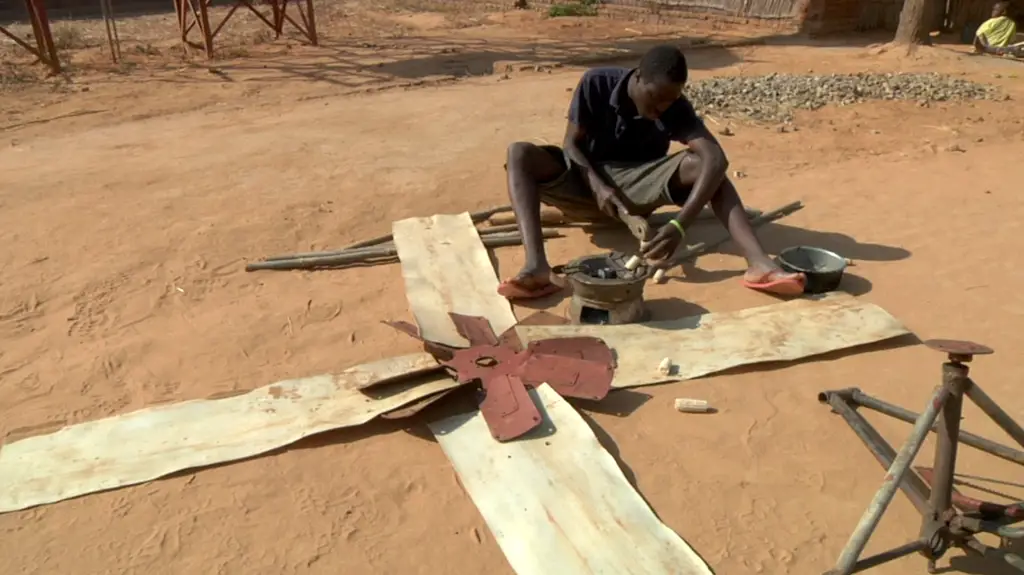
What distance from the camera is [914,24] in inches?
410

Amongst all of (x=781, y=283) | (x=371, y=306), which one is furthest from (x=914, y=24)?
(x=371, y=306)

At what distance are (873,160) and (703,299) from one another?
9.15 ft

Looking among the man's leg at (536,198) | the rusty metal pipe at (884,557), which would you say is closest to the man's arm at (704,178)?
the man's leg at (536,198)

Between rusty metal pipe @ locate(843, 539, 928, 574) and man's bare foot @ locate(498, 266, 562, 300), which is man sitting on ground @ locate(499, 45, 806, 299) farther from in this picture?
rusty metal pipe @ locate(843, 539, 928, 574)

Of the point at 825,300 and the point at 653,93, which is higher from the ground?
the point at 653,93

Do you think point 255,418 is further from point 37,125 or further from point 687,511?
point 37,125

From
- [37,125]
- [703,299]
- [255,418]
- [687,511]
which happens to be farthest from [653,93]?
[37,125]

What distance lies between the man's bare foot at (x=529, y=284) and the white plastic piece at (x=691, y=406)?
3.26 ft

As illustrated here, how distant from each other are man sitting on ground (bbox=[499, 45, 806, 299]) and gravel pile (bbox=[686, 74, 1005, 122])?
327 cm

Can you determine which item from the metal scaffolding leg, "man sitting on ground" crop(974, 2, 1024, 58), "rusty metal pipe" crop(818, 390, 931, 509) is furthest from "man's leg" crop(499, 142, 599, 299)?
"man sitting on ground" crop(974, 2, 1024, 58)

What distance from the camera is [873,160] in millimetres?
5777

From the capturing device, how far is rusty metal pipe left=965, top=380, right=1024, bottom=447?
2.15m

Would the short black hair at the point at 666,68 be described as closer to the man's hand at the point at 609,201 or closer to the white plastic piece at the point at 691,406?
the man's hand at the point at 609,201

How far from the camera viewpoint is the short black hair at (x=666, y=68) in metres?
3.52
